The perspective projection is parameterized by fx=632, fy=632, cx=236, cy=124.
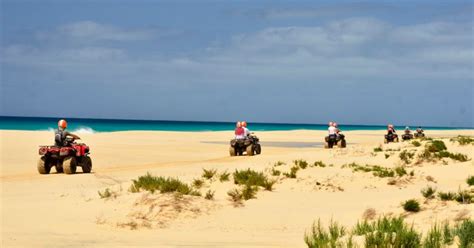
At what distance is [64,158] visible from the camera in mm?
20578

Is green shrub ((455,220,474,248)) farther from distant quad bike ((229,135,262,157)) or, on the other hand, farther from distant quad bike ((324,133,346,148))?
distant quad bike ((324,133,346,148))

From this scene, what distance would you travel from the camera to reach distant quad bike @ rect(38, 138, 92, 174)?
20312mm

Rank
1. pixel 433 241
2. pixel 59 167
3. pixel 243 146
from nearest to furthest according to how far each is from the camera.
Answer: pixel 433 241 → pixel 59 167 → pixel 243 146

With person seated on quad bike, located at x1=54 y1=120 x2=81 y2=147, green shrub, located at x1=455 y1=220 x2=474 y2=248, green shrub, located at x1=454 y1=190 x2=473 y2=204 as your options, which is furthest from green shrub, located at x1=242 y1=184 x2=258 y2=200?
person seated on quad bike, located at x1=54 y1=120 x2=81 y2=147

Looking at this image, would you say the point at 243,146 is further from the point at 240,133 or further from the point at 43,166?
the point at 43,166

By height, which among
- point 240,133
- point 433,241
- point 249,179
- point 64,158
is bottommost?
point 433,241

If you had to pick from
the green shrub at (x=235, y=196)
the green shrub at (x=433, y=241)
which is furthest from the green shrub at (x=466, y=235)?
the green shrub at (x=235, y=196)

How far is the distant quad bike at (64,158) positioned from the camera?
66.6 feet

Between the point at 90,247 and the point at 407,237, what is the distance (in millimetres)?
4317

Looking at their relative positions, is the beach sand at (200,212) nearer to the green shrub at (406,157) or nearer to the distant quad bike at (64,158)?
the distant quad bike at (64,158)

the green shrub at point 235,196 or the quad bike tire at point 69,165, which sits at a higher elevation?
the quad bike tire at point 69,165

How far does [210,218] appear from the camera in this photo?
11.4 metres

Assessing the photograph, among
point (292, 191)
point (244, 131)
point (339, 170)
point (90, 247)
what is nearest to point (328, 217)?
point (292, 191)

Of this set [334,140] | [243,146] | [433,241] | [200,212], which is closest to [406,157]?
[243,146]
